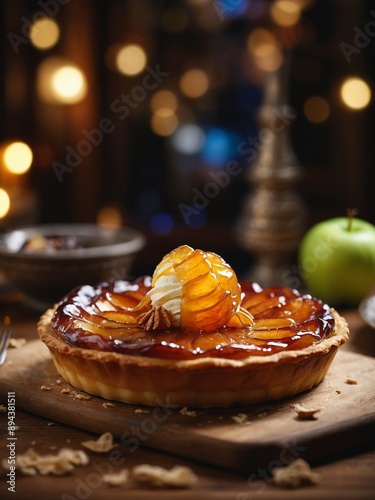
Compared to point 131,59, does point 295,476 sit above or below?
below

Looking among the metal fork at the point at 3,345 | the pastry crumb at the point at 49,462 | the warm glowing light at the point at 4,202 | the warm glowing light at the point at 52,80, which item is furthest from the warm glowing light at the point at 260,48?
the pastry crumb at the point at 49,462

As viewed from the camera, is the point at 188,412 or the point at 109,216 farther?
the point at 109,216

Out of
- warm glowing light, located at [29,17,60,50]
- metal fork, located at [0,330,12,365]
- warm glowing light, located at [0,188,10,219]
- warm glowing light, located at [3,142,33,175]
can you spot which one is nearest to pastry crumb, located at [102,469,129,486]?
metal fork, located at [0,330,12,365]

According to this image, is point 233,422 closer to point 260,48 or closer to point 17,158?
point 17,158

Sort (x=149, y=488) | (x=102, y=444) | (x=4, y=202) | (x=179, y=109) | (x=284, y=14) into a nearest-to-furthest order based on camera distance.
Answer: (x=149, y=488)
(x=102, y=444)
(x=4, y=202)
(x=284, y=14)
(x=179, y=109)

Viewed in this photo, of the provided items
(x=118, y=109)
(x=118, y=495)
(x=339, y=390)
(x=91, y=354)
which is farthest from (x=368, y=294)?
(x=118, y=109)

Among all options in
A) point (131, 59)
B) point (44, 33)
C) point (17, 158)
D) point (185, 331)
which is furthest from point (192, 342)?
point (44, 33)

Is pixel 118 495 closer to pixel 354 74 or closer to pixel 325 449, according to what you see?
pixel 325 449

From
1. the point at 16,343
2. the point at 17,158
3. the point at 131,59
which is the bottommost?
the point at 16,343

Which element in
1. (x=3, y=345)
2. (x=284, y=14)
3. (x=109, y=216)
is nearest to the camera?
(x=3, y=345)
